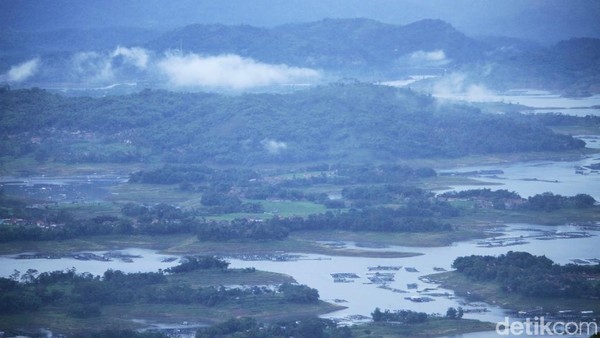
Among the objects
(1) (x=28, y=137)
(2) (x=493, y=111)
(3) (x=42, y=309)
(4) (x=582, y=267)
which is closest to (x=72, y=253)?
(3) (x=42, y=309)

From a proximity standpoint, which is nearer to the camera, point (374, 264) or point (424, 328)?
point (424, 328)

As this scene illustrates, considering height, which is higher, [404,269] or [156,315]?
[404,269]

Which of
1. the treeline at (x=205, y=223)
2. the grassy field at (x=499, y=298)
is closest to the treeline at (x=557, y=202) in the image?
the treeline at (x=205, y=223)

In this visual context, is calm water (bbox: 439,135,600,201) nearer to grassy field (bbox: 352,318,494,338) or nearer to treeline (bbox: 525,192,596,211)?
treeline (bbox: 525,192,596,211)

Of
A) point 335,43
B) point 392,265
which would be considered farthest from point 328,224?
point 335,43

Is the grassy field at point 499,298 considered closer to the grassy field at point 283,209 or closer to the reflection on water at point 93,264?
the reflection on water at point 93,264

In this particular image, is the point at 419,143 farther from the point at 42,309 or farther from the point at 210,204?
the point at 42,309

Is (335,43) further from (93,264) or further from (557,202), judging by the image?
(93,264)

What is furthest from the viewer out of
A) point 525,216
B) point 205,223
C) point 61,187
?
point 61,187
